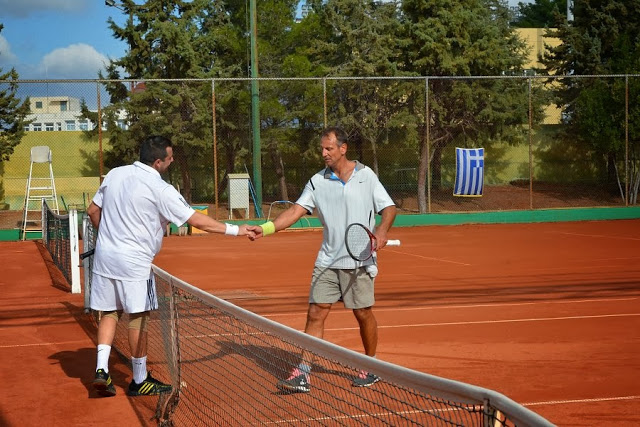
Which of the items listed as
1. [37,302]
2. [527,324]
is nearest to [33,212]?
[37,302]

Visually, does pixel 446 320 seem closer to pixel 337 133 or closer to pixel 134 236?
pixel 337 133

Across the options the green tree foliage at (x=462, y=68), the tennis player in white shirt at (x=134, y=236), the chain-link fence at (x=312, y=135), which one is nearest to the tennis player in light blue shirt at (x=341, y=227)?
the tennis player in white shirt at (x=134, y=236)

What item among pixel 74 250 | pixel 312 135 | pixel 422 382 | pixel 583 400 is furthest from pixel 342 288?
pixel 312 135

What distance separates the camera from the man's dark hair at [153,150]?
6340 mm

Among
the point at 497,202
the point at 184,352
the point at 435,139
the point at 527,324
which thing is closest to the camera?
the point at 184,352

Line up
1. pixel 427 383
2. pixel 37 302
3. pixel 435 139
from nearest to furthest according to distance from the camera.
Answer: pixel 427 383
pixel 37 302
pixel 435 139

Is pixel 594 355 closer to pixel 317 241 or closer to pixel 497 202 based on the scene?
pixel 317 241

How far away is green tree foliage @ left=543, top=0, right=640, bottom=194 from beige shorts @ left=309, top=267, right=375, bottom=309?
2269 cm

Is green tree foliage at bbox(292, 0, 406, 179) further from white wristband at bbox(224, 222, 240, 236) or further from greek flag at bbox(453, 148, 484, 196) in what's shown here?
white wristband at bbox(224, 222, 240, 236)

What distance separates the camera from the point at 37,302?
11.8m

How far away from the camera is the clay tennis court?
6.35m

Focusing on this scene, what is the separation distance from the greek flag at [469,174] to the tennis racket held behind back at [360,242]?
59.4 ft

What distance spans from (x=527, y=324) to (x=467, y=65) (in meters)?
24.7

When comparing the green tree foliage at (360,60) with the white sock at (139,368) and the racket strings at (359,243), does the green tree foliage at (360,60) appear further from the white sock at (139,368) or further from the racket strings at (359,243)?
the white sock at (139,368)
